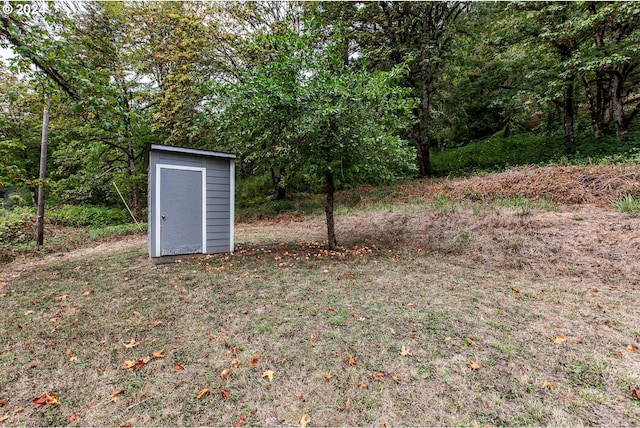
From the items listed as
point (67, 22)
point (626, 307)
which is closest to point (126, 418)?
point (626, 307)

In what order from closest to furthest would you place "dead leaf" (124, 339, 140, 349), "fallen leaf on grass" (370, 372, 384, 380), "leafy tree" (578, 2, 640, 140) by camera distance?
1. "fallen leaf on grass" (370, 372, 384, 380)
2. "dead leaf" (124, 339, 140, 349)
3. "leafy tree" (578, 2, 640, 140)

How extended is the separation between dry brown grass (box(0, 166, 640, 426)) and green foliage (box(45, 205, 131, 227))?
24.6 ft

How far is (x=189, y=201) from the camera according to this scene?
19.6ft

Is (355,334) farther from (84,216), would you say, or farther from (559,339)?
(84,216)

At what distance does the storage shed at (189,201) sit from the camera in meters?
5.62

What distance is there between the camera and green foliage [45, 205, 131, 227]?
1169cm

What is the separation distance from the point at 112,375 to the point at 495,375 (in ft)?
9.81

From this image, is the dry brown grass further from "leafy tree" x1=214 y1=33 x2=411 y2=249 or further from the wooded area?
the wooded area

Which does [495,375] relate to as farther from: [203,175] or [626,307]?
[203,175]

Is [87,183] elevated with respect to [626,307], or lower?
elevated

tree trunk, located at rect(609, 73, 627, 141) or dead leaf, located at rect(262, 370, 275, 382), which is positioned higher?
tree trunk, located at rect(609, 73, 627, 141)

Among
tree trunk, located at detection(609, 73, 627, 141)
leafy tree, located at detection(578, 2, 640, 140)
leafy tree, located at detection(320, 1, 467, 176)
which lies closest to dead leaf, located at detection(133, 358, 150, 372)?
leafy tree, located at detection(320, 1, 467, 176)

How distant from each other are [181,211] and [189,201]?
256 millimetres

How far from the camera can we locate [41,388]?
222 cm
